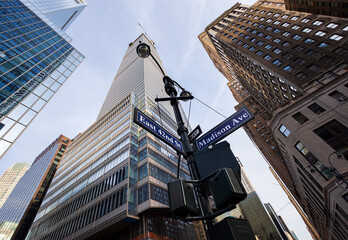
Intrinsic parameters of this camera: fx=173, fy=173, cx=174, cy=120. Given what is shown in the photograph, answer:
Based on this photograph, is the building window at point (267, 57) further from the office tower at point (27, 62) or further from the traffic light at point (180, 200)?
the office tower at point (27, 62)

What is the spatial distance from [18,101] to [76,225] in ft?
76.4

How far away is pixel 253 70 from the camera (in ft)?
148

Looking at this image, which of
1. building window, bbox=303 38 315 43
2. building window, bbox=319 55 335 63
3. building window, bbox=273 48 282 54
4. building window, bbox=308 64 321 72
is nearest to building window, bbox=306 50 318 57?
building window, bbox=319 55 335 63

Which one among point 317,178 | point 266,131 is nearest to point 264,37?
point 266,131

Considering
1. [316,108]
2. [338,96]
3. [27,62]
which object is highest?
[27,62]

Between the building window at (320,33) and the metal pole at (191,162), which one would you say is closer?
the metal pole at (191,162)

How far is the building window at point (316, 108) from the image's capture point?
2250 cm

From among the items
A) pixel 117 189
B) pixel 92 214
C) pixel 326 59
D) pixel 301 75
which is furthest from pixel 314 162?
pixel 92 214

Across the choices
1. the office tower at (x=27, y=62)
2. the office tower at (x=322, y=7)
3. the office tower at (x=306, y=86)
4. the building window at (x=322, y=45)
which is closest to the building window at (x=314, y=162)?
the office tower at (x=306, y=86)

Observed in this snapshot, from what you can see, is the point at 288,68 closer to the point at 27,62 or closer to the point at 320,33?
the point at 320,33

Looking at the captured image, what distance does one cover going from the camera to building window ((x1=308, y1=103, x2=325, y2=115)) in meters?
22.5

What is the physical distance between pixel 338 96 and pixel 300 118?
488 centimetres

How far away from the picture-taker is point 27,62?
31.1 m

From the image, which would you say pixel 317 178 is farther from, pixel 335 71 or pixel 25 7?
pixel 25 7
